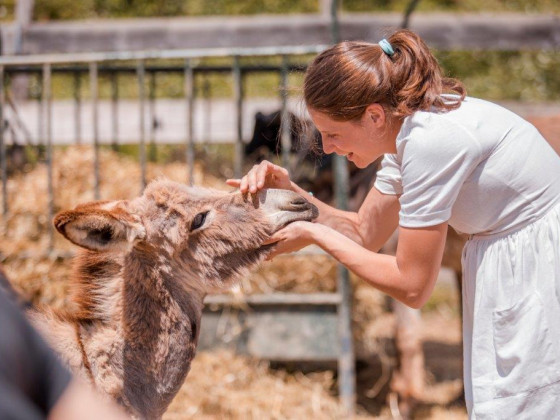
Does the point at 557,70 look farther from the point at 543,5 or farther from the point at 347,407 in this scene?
the point at 347,407

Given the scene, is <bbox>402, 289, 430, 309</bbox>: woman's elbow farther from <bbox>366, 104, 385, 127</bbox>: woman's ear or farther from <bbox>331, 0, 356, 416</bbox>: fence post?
<bbox>331, 0, 356, 416</bbox>: fence post

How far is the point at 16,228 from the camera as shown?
226 inches

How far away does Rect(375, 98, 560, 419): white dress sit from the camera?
7.77 feet

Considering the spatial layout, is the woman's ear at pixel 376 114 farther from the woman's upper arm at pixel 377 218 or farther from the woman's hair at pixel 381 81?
the woman's upper arm at pixel 377 218

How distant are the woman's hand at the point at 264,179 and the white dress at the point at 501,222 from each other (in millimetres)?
565

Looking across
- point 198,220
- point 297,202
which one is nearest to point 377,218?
A: point 297,202

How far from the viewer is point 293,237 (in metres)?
2.73

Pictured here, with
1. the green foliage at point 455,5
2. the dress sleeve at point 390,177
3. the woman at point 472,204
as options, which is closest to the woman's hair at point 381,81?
the woman at point 472,204

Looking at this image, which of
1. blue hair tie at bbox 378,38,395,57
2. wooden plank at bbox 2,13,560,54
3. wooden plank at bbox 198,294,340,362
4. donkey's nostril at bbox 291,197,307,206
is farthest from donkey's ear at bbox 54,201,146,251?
wooden plank at bbox 2,13,560,54

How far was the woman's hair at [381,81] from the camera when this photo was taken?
246 cm

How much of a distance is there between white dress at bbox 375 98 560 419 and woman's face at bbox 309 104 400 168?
11cm

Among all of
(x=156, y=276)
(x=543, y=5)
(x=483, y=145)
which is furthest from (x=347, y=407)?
(x=543, y=5)

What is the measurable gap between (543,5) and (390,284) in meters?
10.8

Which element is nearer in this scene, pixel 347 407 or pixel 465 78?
pixel 347 407
